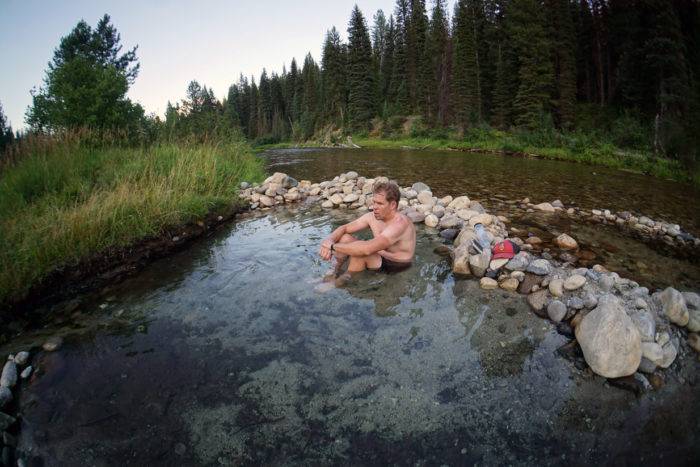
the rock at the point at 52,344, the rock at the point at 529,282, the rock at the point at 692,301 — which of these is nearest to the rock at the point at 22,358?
the rock at the point at 52,344

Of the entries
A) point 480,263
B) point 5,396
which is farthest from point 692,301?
point 5,396

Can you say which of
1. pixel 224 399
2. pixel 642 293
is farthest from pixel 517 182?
pixel 224 399

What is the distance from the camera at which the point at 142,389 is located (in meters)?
3.15

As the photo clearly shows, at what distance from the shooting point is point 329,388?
3.16 metres

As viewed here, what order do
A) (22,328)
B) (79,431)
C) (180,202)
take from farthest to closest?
(180,202), (22,328), (79,431)

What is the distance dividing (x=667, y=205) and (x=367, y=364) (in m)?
10.7

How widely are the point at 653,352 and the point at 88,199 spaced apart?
871 cm

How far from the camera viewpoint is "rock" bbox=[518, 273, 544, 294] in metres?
4.65

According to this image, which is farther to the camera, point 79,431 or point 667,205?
point 667,205

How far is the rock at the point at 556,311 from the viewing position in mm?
4027

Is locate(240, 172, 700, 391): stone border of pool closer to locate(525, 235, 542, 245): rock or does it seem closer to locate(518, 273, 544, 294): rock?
locate(518, 273, 544, 294): rock

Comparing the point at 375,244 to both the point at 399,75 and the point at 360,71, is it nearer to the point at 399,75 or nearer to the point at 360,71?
the point at 360,71

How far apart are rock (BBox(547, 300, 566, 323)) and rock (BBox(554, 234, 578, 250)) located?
2.76 metres

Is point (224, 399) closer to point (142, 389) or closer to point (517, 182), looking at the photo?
point (142, 389)
